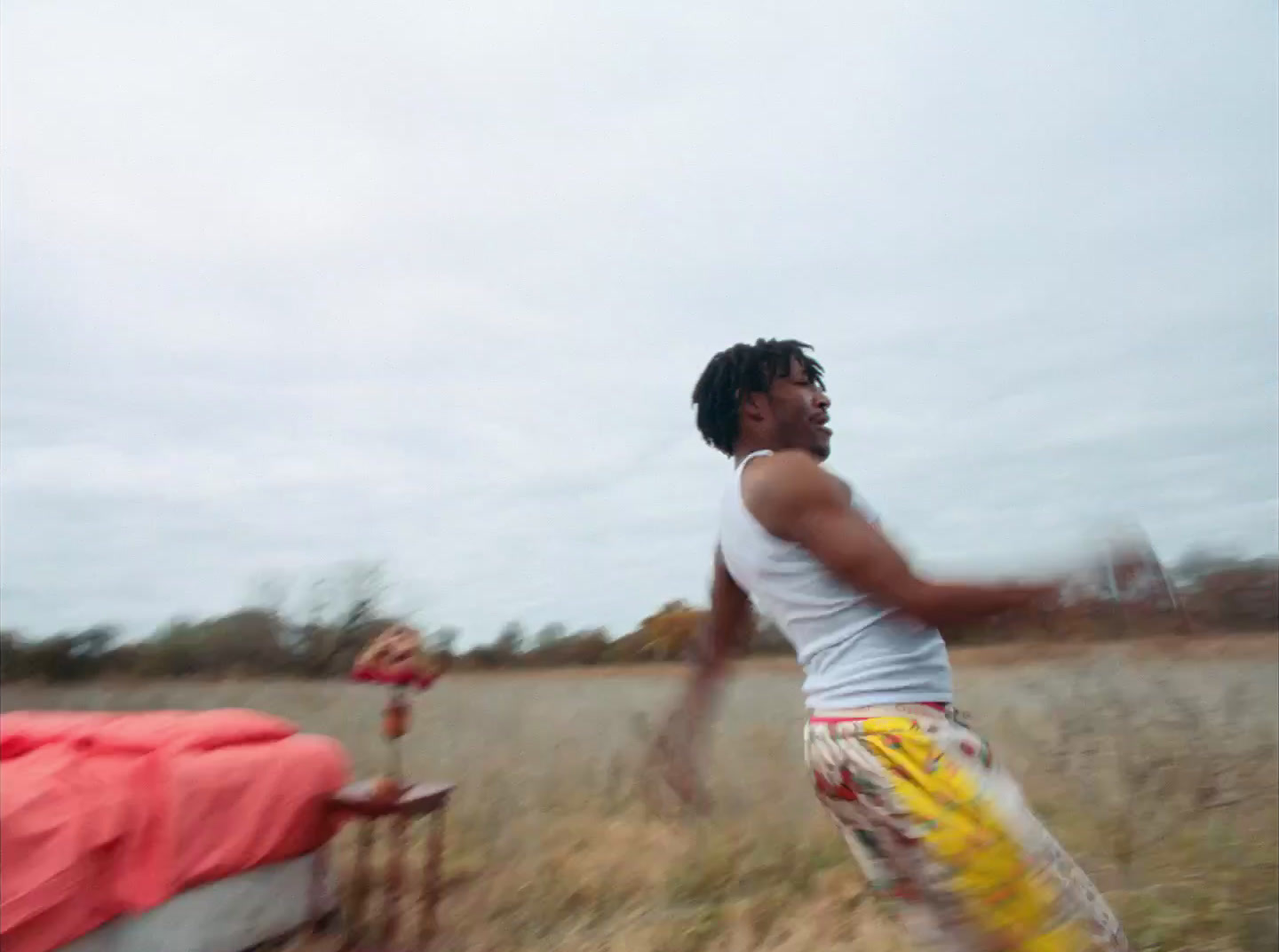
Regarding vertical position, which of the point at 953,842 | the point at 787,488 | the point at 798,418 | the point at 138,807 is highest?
the point at 798,418

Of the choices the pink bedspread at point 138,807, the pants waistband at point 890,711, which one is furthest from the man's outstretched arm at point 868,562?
the pink bedspread at point 138,807

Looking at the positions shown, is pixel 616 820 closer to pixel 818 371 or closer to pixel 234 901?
pixel 234 901

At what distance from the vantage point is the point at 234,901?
3236 mm

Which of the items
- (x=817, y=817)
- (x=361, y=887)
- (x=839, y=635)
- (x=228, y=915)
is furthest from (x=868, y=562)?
(x=817, y=817)

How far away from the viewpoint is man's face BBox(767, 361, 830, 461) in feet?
5.07

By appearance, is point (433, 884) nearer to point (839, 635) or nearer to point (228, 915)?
point (228, 915)

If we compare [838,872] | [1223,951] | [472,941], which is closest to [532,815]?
[472,941]

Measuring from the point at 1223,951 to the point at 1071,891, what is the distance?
2095mm

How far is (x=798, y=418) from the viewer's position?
5.08 feet

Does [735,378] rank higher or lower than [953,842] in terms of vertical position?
higher

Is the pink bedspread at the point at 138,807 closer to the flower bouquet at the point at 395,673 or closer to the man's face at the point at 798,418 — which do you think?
the flower bouquet at the point at 395,673

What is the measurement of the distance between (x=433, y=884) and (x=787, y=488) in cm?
282

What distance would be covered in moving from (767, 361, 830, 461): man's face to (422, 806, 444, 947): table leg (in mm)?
2619

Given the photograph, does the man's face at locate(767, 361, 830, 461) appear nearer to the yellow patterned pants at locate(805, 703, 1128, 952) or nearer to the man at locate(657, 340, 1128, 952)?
the man at locate(657, 340, 1128, 952)
